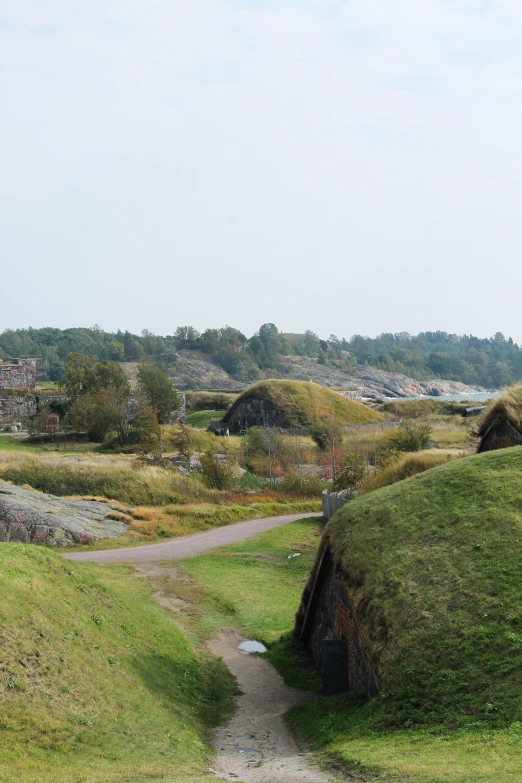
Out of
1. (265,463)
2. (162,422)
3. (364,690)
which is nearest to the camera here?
(364,690)

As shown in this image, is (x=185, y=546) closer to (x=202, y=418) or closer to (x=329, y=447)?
(x=329, y=447)

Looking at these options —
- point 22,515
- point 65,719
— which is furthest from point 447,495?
point 22,515

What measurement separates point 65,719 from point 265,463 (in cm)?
4178

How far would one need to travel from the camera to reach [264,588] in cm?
2472

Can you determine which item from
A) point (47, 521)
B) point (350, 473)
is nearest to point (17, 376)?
point (350, 473)

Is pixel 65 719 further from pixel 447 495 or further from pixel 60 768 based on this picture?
pixel 447 495

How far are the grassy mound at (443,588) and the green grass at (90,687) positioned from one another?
A: 3274 millimetres

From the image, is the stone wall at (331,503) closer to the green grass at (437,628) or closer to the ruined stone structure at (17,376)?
the green grass at (437,628)

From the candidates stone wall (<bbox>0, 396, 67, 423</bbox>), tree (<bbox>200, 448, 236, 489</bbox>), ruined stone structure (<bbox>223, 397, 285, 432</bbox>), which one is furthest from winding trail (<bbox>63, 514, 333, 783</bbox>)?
stone wall (<bbox>0, 396, 67, 423</bbox>)

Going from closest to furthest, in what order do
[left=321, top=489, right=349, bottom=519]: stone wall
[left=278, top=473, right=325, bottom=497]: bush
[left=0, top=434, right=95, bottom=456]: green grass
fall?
[left=321, top=489, right=349, bottom=519]: stone wall, [left=278, top=473, right=325, bottom=497]: bush, [left=0, top=434, right=95, bottom=456]: green grass

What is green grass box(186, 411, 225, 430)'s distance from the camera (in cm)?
8231

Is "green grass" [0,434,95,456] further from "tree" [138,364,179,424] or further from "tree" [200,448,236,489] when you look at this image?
"tree" [200,448,236,489]

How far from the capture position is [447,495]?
16.1 meters

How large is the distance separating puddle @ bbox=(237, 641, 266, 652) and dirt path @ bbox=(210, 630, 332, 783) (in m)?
0.15
